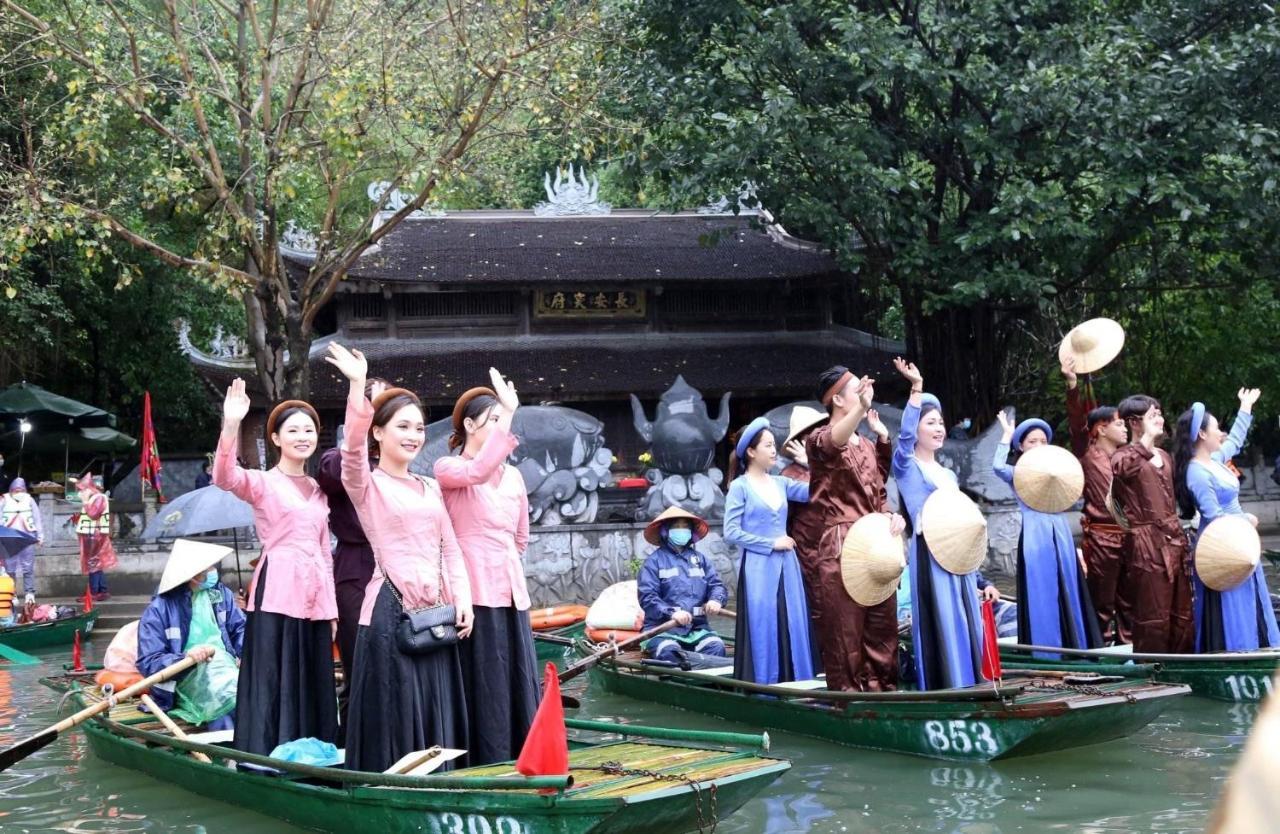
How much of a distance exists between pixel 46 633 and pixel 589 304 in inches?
433

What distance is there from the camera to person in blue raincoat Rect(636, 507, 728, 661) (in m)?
9.10

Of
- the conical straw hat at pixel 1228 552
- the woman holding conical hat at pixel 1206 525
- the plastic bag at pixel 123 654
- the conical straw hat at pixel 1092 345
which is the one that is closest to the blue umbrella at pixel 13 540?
the plastic bag at pixel 123 654

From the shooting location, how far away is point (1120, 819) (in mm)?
6184

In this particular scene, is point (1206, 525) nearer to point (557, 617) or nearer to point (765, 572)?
point (765, 572)

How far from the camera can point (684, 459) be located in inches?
635

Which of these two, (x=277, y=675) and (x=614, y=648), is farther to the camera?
(x=614, y=648)

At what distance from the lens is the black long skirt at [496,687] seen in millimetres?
5965

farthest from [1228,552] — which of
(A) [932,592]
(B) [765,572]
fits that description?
(B) [765,572]

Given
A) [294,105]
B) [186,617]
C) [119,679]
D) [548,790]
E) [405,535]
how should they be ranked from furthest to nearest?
[294,105], [119,679], [186,617], [405,535], [548,790]

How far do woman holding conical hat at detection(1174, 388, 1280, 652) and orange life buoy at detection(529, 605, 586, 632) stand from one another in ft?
17.4

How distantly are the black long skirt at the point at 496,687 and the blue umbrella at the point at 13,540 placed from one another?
317 inches

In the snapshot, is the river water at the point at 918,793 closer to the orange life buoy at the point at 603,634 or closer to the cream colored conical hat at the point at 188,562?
the cream colored conical hat at the point at 188,562

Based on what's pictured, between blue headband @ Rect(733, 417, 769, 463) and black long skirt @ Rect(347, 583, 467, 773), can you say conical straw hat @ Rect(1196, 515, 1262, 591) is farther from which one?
black long skirt @ Rect(347, 583, 467, 773)

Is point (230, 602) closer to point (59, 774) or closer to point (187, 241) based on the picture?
point (59, 774)
